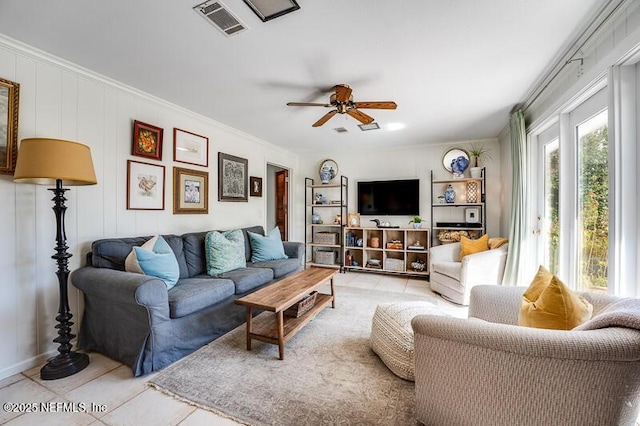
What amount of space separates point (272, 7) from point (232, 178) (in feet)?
8.58

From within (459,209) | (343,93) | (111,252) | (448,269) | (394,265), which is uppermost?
(343,93)

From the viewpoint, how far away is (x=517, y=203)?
9.88 ft

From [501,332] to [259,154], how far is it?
4.09 meters

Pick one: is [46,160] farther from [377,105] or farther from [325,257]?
[325,257]

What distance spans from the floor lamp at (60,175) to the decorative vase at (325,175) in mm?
3781

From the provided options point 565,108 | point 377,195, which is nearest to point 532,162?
point 565,108

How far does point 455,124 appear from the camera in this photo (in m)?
3.62

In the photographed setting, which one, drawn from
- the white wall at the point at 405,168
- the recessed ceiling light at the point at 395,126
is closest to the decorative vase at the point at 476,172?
the white wall at the point at 405,168

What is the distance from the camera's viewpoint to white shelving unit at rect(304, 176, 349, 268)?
511 cm

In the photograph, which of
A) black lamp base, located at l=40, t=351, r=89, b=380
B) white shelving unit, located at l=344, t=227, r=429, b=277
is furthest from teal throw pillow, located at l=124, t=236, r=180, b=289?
white shelving unit, located at l=344, t=227, r=429, b=277

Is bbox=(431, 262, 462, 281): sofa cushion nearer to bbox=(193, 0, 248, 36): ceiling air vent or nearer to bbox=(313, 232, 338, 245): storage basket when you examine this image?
bbox=(313, 232, 338, 245): storage basket

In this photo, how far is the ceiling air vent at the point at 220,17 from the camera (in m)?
1.53

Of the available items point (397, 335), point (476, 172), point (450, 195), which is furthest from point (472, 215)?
point (397, 335)

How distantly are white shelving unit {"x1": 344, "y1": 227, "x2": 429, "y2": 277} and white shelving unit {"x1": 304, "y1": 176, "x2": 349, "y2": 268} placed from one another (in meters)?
0.25
